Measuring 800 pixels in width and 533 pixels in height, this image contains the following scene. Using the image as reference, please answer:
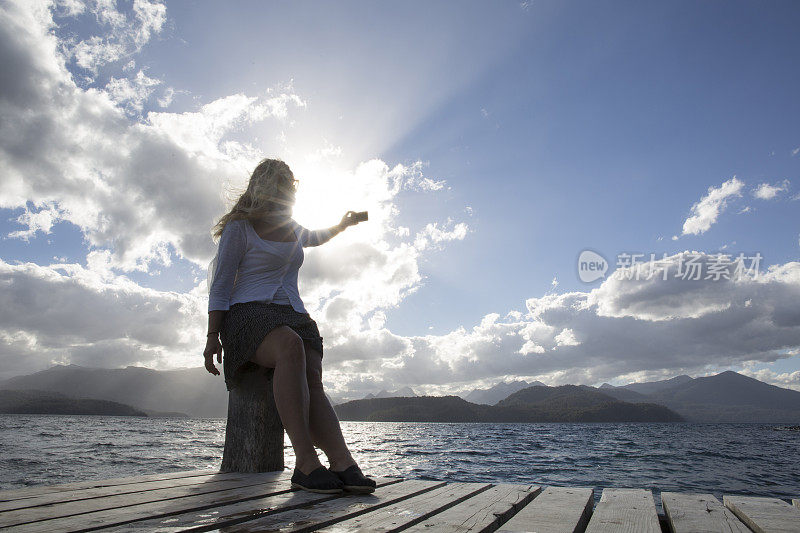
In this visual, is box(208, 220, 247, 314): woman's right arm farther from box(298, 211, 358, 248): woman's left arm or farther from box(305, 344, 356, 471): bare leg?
box(305, 344, 356, 471): bare leg

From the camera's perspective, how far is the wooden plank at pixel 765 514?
171cm

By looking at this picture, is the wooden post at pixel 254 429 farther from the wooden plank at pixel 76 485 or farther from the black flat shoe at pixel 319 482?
the black flat shoe at pixel 319 482

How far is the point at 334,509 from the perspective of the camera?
6.70 ft

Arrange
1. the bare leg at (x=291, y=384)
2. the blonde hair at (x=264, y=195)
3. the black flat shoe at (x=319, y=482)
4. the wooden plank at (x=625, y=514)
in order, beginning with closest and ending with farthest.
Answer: the wooden plank at (x=625, y=514) → the black flat shoe at (x=319, y=482) → the bare leg at (x=291, y=384) → the blonde hair at (x=264, y=195)

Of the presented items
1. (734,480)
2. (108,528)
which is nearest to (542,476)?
(734,480)

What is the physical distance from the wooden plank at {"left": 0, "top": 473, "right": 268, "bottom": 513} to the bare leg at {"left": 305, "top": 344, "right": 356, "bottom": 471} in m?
0.47

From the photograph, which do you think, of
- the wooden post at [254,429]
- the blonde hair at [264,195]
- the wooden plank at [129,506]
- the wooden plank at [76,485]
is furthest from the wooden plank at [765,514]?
the blonde hair at [264,195]

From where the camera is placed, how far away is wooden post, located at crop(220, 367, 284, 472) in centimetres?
338

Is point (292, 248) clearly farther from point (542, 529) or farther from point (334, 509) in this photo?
point (542, 529)

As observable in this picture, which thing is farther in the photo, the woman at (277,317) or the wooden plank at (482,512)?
the woman at (277,317)

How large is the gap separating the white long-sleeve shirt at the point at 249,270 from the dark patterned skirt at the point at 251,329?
0.26ft

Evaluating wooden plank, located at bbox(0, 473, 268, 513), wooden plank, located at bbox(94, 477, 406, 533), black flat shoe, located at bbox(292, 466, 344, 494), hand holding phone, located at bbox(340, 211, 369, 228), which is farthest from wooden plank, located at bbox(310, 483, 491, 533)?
hand holding phone, located at bbox(340, 211, 369, 228)

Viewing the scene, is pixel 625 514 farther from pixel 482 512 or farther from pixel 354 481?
pixel 354 481

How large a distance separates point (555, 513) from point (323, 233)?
254 centimetres
